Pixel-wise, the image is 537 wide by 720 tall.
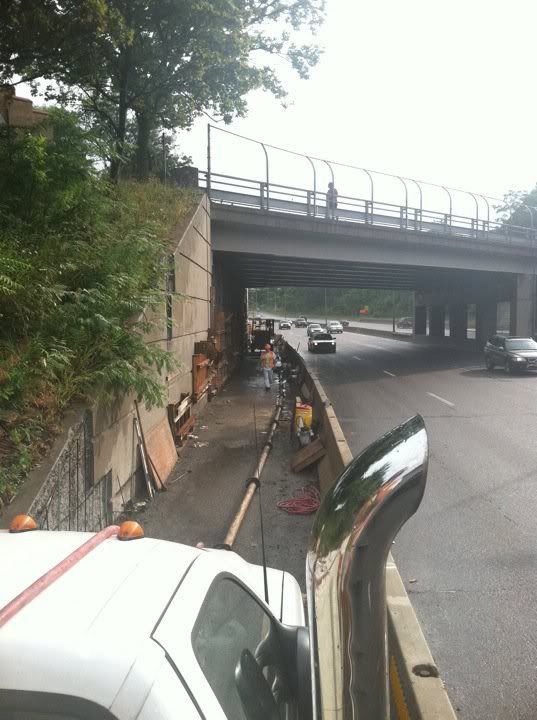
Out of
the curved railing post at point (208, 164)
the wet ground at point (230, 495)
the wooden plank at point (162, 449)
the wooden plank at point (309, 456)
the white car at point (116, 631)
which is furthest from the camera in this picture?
the curved railing post at point (208, 164)

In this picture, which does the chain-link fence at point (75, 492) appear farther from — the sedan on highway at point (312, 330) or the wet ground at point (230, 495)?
the sedan on highway at point (312, 330)

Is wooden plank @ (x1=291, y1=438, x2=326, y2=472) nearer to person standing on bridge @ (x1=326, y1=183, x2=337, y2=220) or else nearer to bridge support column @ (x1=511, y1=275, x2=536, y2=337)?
person standing on bridge @ (x1=326, y1=183, x2=337, y2=220)

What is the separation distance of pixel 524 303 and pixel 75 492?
38.1 meters

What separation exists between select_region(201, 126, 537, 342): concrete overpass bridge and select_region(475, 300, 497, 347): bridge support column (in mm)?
77

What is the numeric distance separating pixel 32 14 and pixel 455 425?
12.2 metres

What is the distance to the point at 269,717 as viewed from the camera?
1.84 meters

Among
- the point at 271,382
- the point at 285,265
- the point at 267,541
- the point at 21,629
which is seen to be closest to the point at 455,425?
the point at 267,541

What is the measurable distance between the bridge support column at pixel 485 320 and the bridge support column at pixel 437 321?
330 inches

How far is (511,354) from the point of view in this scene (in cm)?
2634

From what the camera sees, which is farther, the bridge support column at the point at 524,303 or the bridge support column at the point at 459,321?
the bridge support column at the point at 459,321

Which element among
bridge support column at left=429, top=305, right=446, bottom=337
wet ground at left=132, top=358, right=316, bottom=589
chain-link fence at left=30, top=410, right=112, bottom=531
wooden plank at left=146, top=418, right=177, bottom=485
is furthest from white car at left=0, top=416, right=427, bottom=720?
bridge support column at left=429, top=305, right=446, bottom=337

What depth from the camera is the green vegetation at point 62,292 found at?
5.89 metres

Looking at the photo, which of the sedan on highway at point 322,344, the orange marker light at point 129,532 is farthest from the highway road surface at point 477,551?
the sedan on highway at point 322,344

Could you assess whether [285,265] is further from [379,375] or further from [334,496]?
[334,496]
